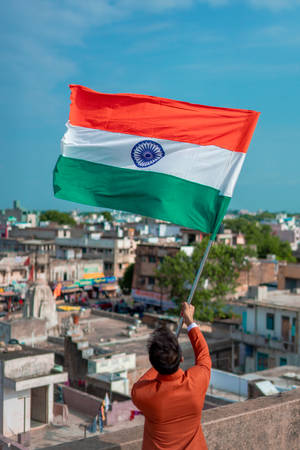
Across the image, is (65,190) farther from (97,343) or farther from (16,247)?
(16,247)

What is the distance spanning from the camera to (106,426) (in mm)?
16516

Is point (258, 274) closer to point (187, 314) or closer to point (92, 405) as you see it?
point (92, 405)

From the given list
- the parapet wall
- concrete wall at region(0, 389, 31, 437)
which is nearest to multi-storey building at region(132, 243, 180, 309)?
concrete wall at region(0, 389, 31, 437)

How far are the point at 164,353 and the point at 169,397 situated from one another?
290 millimetres

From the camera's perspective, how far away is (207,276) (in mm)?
40750

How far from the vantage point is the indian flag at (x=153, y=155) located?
6.08 meters

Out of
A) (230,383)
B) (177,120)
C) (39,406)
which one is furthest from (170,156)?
(230,383)

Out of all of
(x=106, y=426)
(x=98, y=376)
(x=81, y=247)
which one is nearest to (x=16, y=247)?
(x=81, y=247)

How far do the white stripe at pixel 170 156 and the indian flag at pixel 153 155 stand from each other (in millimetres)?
11

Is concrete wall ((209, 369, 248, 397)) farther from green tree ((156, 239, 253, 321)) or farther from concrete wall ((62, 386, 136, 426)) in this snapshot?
green tree ((156, 239, 253, 321))

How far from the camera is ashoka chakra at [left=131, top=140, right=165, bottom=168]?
643 centimetres

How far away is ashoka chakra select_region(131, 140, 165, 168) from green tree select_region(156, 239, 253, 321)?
3206 cm

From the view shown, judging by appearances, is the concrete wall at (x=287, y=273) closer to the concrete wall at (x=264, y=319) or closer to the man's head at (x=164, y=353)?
the concrete wall at (x=264, y=319)

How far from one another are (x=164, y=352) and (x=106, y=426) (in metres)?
14.3
